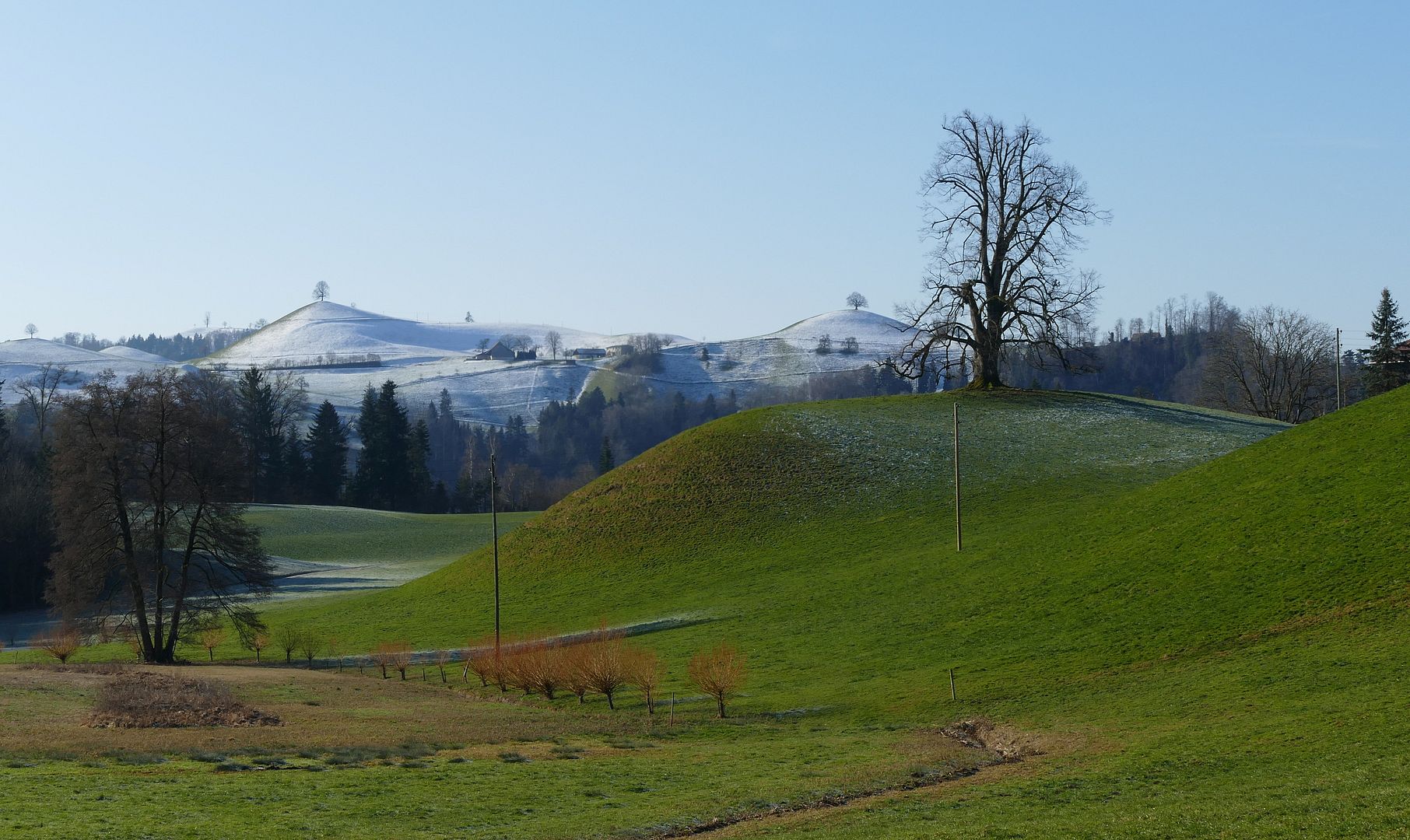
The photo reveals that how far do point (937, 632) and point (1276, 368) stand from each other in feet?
259

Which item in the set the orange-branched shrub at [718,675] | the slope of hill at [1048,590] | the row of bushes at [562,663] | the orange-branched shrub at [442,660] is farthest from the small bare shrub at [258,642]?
the orange-branched shrub at [718,675]

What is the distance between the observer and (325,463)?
14075 cm

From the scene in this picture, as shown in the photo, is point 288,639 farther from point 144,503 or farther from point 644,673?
point 644,673

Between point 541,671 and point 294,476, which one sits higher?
point 294,476

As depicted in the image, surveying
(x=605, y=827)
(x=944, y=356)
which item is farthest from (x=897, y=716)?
(x=944, y=356)

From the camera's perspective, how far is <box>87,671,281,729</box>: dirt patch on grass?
96.0 ft

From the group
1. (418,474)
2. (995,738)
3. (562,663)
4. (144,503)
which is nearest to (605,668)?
(562,663)

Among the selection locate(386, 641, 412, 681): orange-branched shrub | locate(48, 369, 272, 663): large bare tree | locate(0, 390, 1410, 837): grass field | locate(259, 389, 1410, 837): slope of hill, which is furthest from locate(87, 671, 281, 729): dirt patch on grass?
locate(48, 369, 272, 663): large bare tree

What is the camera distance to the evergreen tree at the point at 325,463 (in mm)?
140000

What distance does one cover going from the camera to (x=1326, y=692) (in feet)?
84.5

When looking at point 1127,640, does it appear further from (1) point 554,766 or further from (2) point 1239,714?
(1) point 554,766

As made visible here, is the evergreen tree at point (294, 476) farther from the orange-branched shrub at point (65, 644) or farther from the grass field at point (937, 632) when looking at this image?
the orange-branched shrub at point (65, 644)

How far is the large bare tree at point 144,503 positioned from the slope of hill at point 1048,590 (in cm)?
1004

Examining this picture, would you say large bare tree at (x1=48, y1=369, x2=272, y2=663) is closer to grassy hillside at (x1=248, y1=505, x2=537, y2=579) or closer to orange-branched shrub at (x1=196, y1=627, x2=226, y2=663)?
orange-branched shrub at (x1=196, y1=627, x2=226, y2=663)
